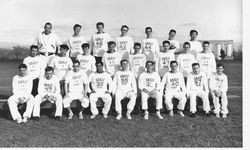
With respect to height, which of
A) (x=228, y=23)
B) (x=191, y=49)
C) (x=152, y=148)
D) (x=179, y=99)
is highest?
(x=228, y=23)

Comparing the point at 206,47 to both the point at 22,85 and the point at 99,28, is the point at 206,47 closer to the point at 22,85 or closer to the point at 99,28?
the point at 99,28

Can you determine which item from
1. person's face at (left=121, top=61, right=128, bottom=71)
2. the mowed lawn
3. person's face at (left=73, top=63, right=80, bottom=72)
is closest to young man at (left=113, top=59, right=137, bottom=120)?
person's face at (left=121, top=61, right=128, bottom=71)

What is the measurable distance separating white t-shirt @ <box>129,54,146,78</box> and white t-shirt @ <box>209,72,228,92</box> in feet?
5.97

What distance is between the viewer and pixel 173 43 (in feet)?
26.8

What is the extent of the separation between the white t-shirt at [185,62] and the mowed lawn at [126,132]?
128 centimetres

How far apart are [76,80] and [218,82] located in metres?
3.55

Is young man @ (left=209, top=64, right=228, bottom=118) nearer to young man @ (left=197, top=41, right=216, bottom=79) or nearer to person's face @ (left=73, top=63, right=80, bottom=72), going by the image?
young man @ (left=197, top=41, right=216, bottom=79)

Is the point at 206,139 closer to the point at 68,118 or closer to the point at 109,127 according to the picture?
the point at 109,127

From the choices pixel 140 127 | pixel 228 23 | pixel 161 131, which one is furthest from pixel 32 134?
pixel 228 23

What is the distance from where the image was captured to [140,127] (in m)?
6.12

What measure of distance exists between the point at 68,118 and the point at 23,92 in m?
1.25

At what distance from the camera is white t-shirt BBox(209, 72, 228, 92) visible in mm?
7188

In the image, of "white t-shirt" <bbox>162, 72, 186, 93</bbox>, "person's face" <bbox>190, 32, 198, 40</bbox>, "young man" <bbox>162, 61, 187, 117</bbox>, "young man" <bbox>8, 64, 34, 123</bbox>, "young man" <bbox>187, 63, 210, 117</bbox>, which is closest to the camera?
"young man" <bbox>8, 64, 34, 123</bbox>

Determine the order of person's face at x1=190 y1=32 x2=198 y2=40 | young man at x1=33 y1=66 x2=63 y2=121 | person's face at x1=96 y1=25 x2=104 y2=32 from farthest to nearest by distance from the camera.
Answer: person's face at x1=96 y1=25 x2=104 y2=32 < person's face at x1=190 y1=32 x2=198 y2=40 < young man at x1=33 y1=66 x2=63 y2=121
